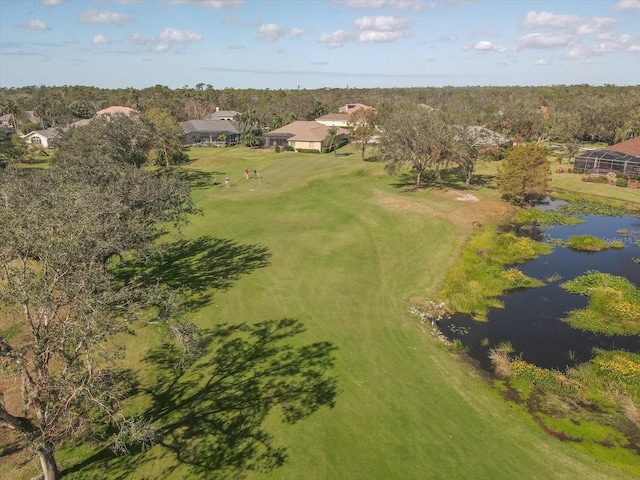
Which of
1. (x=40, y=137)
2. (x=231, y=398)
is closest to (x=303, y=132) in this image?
(x=40, y=137)

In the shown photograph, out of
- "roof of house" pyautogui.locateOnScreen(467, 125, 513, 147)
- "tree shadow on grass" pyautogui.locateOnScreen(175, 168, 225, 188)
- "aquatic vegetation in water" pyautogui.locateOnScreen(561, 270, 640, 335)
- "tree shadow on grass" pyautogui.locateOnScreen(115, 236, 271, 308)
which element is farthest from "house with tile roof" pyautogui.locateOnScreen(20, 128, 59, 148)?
"aquatic vegetation in water" pyautogui.locateOnScreen(561, 270, 640, 335)

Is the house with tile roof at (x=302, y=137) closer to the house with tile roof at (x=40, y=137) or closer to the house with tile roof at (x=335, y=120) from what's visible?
the house with tile roof at (x=335, y=120)

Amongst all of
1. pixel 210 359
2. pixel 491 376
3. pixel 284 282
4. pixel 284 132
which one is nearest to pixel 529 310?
pixel 491 376

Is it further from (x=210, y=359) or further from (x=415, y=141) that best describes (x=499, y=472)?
(x=415, y=141)

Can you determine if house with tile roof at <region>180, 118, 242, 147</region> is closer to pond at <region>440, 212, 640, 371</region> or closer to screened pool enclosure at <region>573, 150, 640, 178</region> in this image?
screened pool enclosure at <region>573, 150, 640, 178</region>

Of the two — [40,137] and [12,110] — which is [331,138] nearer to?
[40,137]

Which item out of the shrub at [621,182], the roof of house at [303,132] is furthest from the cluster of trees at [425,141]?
the roof of house at [303,132]
